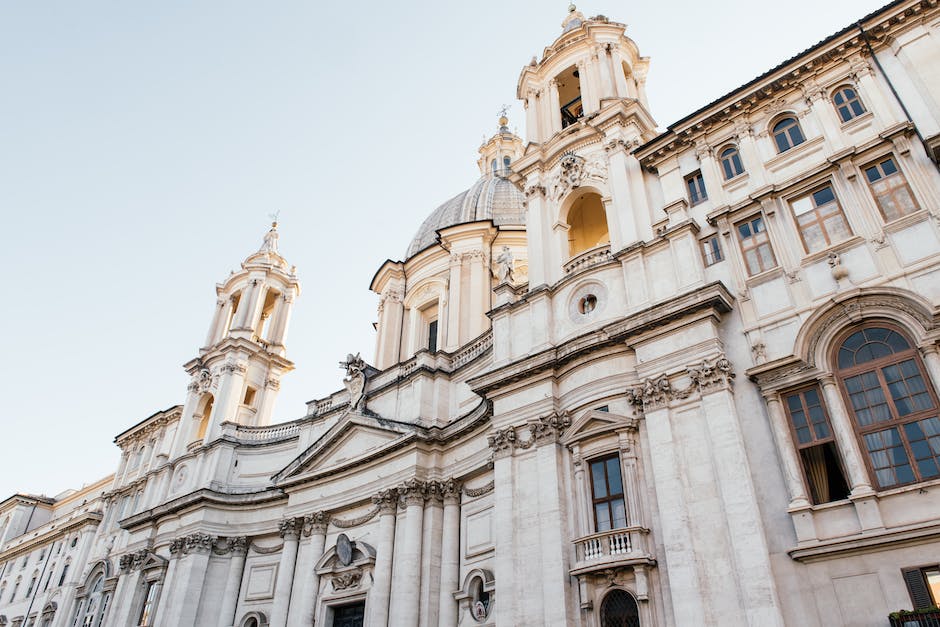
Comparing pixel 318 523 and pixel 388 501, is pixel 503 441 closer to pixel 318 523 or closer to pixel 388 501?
pixel 388 501

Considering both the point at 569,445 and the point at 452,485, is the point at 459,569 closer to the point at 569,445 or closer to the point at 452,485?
the point at 452,485

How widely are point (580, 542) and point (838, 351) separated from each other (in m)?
7.59

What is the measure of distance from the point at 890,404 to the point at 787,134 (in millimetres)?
8386

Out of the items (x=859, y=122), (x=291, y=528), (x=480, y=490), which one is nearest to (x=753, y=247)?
(x=859, y=122)

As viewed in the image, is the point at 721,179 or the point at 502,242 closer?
the point at 721,179

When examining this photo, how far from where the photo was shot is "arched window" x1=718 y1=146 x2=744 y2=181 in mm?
19328

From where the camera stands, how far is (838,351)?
15.1 meters

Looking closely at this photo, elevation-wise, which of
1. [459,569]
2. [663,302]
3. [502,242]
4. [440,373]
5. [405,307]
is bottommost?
[459,569]

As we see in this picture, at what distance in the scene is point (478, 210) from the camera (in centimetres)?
3866

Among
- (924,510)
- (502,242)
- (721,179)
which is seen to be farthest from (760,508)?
(502,242)

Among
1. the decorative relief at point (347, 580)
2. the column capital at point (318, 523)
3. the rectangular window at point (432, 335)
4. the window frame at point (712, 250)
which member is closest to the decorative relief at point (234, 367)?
the rectangular window at point (432, 335)

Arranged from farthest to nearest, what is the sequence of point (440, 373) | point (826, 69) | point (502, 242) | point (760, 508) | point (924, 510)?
1. point (502, 242)
2. point (440, 373)
3. point (826, 69)
4. point (760, 508)
5. point (924, 510)

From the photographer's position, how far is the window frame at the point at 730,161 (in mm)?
19266

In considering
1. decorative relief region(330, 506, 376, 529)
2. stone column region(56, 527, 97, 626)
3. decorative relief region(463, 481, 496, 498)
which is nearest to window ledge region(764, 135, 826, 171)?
decorative relief region(463, 481, 496, 498)
